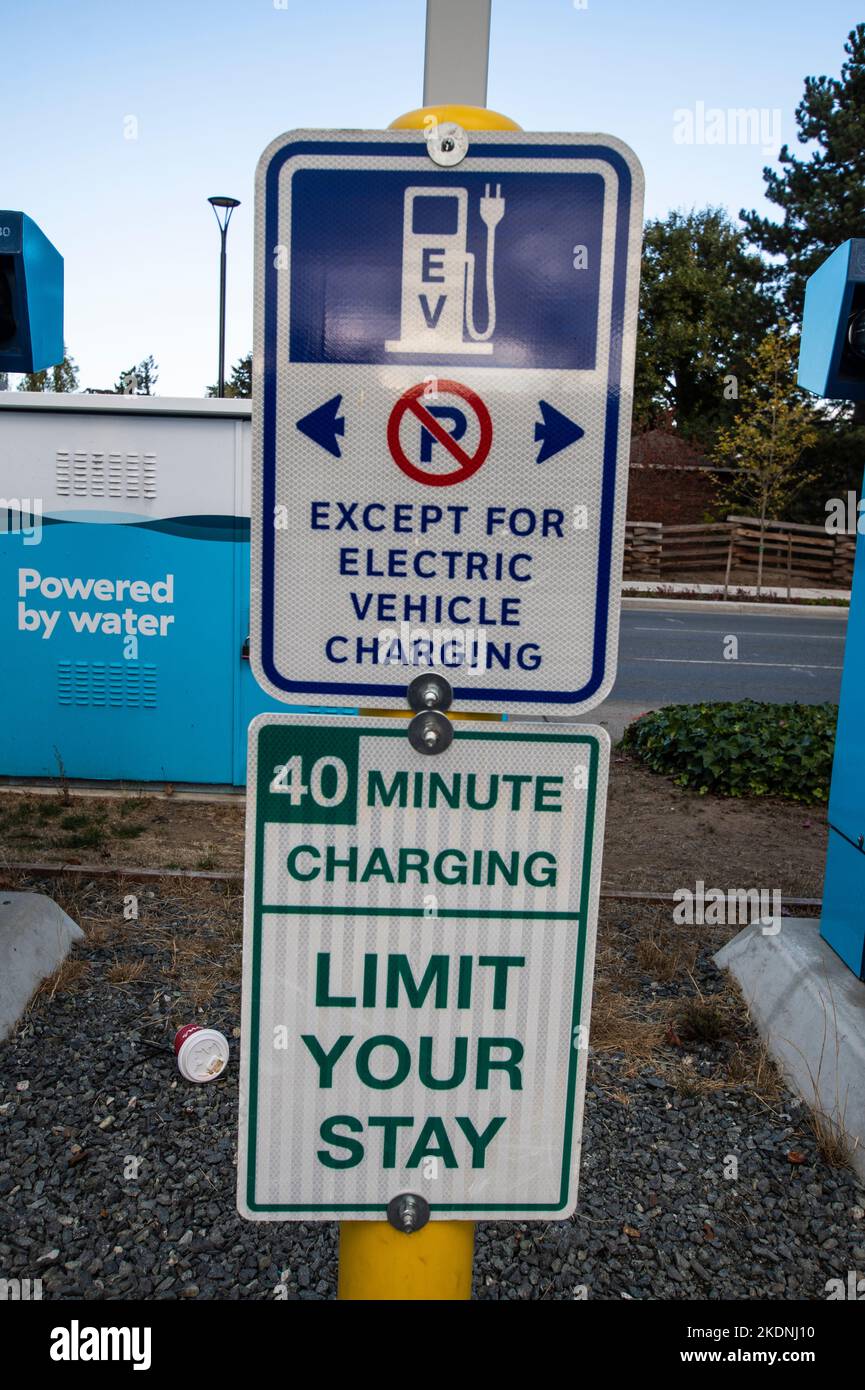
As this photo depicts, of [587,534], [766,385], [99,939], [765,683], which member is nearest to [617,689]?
[765,683]

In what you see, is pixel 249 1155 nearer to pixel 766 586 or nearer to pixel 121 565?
pixel 121 565

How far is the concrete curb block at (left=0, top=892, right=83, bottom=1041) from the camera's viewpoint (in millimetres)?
3734

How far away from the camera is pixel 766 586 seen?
1094 inches

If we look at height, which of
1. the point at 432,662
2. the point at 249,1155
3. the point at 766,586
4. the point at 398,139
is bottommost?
the point at 766,586

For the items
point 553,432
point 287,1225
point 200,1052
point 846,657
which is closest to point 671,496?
point 846,657

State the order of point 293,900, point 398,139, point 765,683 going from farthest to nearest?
point 765,683, point 293,900, point 398,139

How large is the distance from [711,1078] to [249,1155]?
257cm

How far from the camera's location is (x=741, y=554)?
1156 inches

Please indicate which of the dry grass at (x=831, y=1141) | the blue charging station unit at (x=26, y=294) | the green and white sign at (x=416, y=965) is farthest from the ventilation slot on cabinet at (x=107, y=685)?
the green and white sign at (x=416, y=965)

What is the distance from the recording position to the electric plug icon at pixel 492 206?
4.06 ft

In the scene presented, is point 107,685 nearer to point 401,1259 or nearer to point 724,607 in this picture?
point 401,1259

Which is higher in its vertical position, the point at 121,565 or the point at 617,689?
the point at 121,565

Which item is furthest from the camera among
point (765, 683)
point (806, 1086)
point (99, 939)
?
point (765, 683)

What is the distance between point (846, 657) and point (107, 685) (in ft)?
13.8
